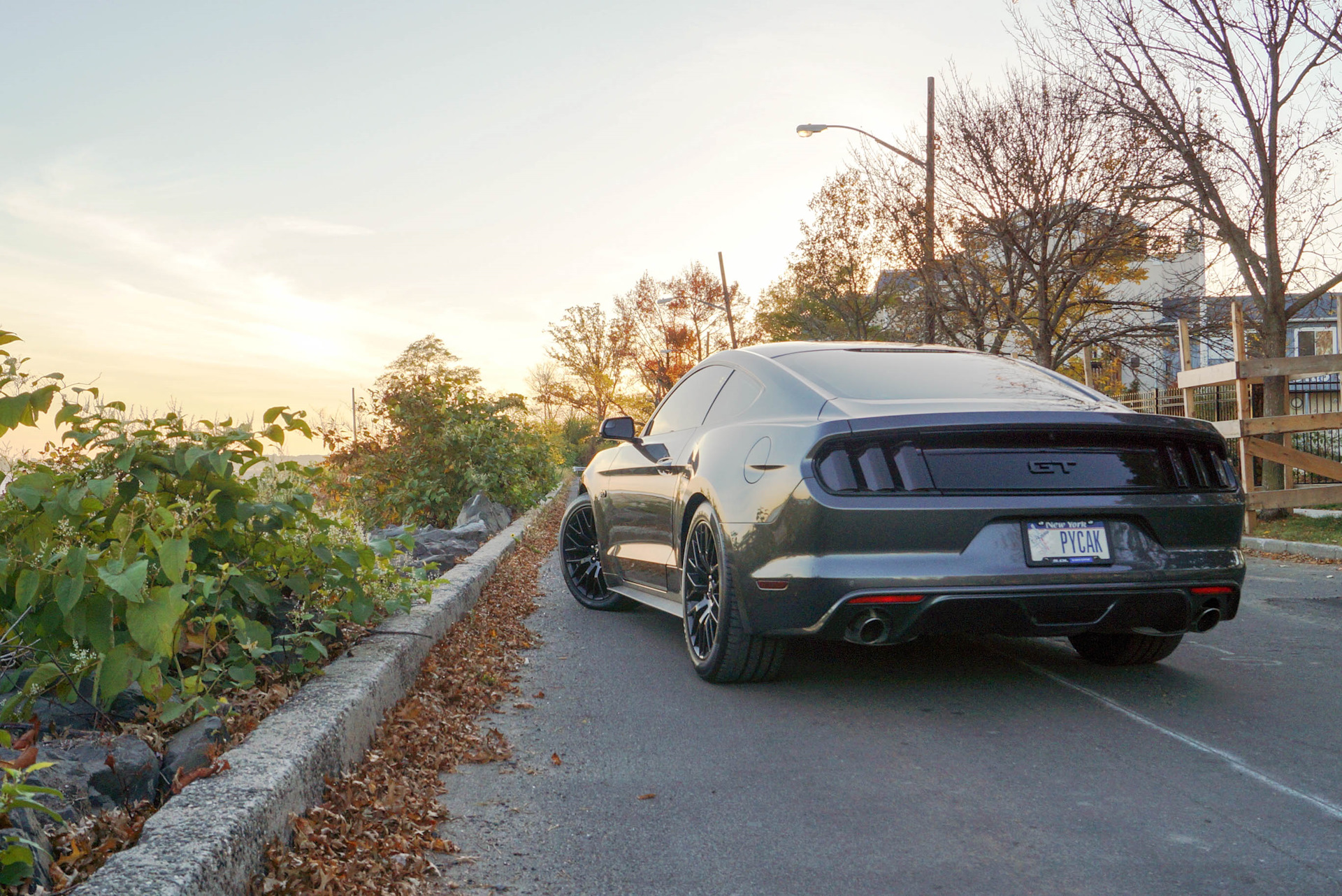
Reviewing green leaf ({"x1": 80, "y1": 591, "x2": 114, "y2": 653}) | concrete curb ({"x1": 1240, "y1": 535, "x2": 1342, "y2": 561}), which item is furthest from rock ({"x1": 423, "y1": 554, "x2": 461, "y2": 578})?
concrete curb ({"x1": 1240, "y1": 535, "x2": 1342, "y2": 561})

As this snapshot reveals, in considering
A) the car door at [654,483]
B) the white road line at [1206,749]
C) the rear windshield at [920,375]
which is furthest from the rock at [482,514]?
the white road line at [1206,749]

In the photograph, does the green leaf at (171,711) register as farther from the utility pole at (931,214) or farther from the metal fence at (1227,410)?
the utility pole at (931,214)

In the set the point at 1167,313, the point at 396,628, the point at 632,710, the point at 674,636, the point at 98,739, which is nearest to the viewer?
the point at 98,739

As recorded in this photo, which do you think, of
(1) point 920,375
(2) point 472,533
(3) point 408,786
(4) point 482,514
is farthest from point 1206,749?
(4) point 482,514

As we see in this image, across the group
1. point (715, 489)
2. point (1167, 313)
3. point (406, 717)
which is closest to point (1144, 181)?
point (1167, 313)

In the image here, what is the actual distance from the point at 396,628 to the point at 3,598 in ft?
5.72

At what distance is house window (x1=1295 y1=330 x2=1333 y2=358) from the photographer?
35.1 meters

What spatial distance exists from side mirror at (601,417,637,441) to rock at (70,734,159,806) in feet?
11.1

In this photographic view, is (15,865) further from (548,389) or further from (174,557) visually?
(548,389)

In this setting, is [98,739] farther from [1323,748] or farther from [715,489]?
[1323,748]

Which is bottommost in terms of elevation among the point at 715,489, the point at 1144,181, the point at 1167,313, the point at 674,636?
the point at 674,636

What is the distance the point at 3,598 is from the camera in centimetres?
322

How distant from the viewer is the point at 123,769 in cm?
287

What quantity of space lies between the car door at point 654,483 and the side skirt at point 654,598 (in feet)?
0.17
